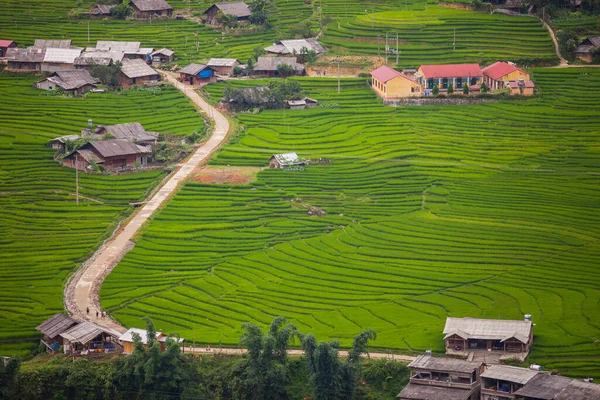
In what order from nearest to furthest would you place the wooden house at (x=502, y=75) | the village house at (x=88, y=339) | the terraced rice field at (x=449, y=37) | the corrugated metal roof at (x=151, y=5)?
1. the village house at (x=88, y=339)
2. the wooden house at (x=502, y=75)
3. the terraced rice field at (x=449, y=37)
4. the corrugated metal roof at (x=151, y=5)

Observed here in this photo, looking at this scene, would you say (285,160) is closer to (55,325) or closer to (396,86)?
(396,86)

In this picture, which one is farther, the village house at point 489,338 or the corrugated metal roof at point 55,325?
the corrugated metal roof at point 55,325

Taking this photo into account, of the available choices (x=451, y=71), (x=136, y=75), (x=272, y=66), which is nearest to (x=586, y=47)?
(x=451, y=71)

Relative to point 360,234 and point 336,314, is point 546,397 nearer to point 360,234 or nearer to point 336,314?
point 336,314

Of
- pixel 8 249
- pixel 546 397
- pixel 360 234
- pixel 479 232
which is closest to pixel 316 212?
pixel 360 234

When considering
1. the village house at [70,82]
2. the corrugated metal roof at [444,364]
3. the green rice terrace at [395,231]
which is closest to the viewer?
the corrugated metal roof at [444,364]

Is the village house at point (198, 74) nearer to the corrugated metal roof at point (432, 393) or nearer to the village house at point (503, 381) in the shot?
the corrugated metal roof at point (432, 393)

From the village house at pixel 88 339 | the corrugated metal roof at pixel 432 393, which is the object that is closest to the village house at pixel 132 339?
the village house at pixel 88 339

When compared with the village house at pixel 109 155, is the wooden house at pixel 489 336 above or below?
below
